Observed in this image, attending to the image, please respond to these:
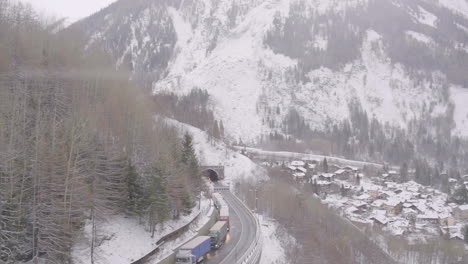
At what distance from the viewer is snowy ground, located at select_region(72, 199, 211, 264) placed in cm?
2394

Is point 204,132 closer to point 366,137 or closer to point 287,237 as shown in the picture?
point 287,237

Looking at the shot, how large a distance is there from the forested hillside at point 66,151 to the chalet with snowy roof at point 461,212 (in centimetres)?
5924

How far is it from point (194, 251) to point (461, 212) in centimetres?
6925

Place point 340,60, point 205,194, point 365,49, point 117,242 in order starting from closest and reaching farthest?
point 117,242, point 205,194, point 340,60, point 365,49

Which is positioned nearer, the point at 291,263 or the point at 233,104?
the point at 291,263

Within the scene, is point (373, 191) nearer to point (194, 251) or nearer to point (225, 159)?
point (225, 159)

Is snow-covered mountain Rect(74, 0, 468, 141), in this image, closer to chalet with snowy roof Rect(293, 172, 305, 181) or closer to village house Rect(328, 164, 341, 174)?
village house Rect(328, 164, 341, 174)

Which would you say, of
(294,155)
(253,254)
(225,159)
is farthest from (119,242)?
(294,155)

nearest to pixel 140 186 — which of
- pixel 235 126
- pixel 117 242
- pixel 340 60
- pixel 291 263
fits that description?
pixel 117 242

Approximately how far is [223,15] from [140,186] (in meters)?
179

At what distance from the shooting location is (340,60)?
17450 cm

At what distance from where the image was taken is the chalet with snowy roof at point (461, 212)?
258 ft

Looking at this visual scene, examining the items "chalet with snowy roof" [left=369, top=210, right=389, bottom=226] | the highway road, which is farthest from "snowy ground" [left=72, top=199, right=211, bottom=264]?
"chalet with snowy roof" [left=369, top=210, right=389, bottom=226]

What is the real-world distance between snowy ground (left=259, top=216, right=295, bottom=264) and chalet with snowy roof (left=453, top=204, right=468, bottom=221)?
4752 cm
